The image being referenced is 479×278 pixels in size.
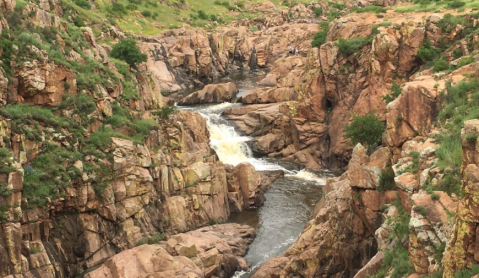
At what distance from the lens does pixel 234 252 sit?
101ft

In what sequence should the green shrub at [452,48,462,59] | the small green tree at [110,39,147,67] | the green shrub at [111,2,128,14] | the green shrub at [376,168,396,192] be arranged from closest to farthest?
the green shrub at [376,168,396,192]
the green shrub at [452,48,462,59]
the small green tree at [110,39,147,67]
the green shrub at [111,2,128,14]

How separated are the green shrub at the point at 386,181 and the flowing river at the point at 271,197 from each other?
1111 centimetres

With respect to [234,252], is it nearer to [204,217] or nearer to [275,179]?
[204,217]

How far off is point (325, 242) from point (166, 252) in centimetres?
874

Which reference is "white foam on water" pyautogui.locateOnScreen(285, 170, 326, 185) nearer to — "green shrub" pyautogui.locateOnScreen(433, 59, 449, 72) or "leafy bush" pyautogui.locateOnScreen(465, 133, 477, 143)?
"green shrub" pyautogui.locateOnScreen(433, 59, 449, 72)

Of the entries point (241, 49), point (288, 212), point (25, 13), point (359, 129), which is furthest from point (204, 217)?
point (241, 49)

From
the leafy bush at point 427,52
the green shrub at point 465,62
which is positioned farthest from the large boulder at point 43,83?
the leafy bush at point 427,52

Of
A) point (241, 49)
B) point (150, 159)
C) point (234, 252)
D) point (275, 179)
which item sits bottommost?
point (234, 252)

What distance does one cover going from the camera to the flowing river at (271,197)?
109ft

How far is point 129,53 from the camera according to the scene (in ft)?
132

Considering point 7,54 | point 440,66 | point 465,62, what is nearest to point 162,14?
point 7,54

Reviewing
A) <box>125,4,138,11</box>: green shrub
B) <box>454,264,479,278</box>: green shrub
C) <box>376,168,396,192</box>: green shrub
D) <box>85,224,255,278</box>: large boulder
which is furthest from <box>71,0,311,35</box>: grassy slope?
<box>454,264,479,278</box>: green shrub

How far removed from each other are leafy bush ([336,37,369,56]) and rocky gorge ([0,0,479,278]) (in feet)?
0.47

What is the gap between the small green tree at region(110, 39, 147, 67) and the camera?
4028 cm
